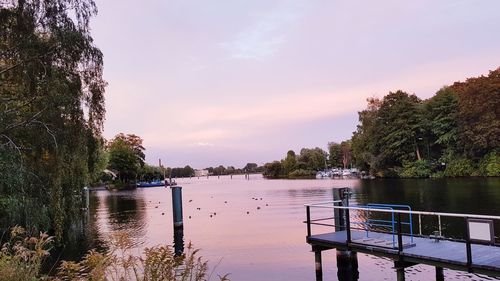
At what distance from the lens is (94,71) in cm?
1384

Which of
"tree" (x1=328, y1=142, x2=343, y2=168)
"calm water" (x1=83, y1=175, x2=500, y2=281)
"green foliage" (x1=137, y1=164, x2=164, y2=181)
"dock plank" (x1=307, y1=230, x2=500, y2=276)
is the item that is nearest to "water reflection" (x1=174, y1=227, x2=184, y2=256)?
"calm water" (x1=83, y1=175, x2=500, y2=281)

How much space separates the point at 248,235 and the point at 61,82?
16333mm

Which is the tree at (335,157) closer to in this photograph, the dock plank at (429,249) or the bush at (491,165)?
the bush at (491,165)

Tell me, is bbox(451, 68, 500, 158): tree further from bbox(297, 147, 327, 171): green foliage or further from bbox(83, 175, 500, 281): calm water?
bbox(297, 147, 327, 171): green foliage

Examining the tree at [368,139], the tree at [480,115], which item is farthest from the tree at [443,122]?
the tree at [368,139]

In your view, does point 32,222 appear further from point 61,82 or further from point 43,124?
point 61,82

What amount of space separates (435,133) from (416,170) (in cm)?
733

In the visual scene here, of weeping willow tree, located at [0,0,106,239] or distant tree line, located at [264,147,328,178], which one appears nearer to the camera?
weeping willow tree, located at [0,0,106,239]

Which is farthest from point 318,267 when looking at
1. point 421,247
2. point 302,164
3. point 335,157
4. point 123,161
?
point 335,157

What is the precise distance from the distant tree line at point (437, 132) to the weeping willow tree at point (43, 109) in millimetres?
67470

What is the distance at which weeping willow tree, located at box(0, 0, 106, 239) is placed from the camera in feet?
38.5

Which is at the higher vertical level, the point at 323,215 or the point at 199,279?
the point at 199,279

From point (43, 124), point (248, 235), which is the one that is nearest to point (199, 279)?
point (43, 124)

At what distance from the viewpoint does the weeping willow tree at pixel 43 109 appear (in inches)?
463
